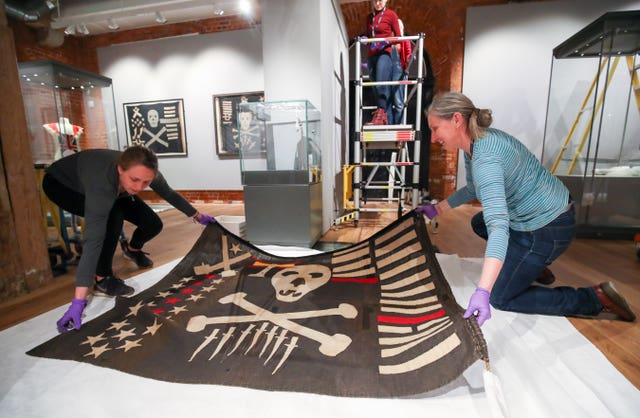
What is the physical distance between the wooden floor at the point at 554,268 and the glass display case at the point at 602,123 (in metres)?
0.35

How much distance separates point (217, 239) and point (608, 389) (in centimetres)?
180

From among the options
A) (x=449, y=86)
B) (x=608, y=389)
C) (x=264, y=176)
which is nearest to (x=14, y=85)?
(x=264, y=176)

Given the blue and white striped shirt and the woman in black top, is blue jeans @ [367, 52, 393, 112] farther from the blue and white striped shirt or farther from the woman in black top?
the woman in black top

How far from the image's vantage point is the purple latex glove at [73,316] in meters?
1.25

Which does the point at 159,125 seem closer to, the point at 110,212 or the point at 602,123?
the point at 110,212

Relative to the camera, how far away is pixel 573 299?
1407 mm

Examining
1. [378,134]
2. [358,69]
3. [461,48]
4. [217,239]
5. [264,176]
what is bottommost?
[217,239]

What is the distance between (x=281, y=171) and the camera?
270 cm

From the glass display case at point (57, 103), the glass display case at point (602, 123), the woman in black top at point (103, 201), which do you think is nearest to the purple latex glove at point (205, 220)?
the woman in black top at point (103, 201)

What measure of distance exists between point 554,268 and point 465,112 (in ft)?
5.02

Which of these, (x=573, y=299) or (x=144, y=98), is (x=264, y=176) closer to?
(x=573, y=299)

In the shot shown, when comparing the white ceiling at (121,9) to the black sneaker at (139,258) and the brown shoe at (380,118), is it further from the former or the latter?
the black sneaker at (139,258)

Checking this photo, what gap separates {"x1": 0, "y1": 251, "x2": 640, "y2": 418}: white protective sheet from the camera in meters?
0.88

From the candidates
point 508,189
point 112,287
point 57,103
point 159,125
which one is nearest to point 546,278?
point 508,189
